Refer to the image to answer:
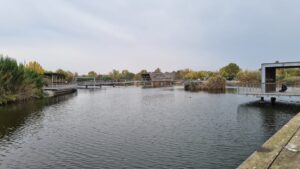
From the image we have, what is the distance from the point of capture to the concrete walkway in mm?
6812

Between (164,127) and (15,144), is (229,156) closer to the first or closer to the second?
(164,127)

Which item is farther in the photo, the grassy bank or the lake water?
the grassy bank

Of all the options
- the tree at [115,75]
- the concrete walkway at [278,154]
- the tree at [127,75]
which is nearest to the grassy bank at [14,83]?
the concrete walkway at [278,154]

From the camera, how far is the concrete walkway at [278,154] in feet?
22.4

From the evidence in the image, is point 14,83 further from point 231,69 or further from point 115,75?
point 115,75

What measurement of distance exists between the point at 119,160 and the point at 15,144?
23.9 ft

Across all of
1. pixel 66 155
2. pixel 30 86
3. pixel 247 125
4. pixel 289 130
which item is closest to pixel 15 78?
pixel 30 86

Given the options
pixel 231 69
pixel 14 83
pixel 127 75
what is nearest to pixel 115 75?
pixel 127 75

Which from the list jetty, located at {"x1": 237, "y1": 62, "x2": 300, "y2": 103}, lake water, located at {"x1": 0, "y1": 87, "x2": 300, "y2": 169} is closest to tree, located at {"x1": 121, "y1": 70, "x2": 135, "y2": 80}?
jetty, located at {"x1": 237, "y1": 62, "x2": 300, "y2": 103}

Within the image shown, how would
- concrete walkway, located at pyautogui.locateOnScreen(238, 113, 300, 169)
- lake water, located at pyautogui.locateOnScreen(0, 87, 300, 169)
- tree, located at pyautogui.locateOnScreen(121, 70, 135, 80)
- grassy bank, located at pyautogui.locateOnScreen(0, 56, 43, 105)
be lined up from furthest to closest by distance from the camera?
tree, located at pyautogui.locateOnScreen(121, 70, 135, 80) → grassy bank, located at pyautogui.locateOnScreen(0, 56, 43, 105) → lake water, located at pyautogui.locateOnScreen(0, 87, 300, 169) → concrete walkway, located at pyautogui.locateOnScreen(238, 113, 300, 169)

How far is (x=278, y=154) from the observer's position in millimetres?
7727

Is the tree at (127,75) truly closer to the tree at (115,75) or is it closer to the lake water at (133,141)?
the tree at (115,75)

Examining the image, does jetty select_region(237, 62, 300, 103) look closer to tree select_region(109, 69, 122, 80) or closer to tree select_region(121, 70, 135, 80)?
tree select_region(109, 69, 122, 80)

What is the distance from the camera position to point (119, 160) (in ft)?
39.4
